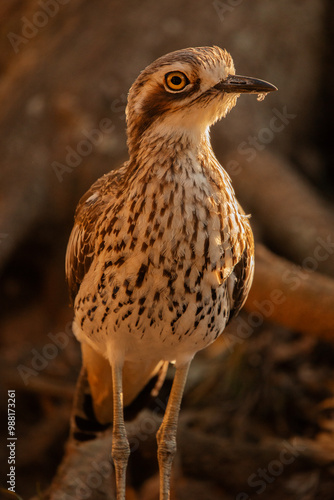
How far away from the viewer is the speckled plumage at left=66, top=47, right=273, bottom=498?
311 centimetres

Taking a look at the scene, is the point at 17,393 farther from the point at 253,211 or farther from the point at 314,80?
the point at 314,80

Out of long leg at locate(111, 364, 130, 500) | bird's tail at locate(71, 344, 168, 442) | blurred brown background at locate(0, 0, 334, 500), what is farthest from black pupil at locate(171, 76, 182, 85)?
blurred brown background at locate(0, 0, 334, 500)

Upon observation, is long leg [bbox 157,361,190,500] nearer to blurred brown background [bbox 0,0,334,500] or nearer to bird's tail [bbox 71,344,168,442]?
bird's tail [bbox 71,344,168,442]

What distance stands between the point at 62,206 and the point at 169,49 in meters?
1.62

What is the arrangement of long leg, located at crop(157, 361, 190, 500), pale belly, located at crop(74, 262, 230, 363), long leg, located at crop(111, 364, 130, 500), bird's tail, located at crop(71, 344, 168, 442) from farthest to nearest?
bird's tail, located at crop(71, 344, 168, 442), long leg, located at crop(157, 361, 190, 500), long leg, located at crop(111, 364, 130, 500), pale belly, located at crop(74, 262, 230, 363)

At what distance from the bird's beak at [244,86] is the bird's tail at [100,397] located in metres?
1.80

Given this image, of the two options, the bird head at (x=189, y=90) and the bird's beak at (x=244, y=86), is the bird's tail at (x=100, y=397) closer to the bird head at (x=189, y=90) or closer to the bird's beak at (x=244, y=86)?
the bird head at (x=189, y=90)

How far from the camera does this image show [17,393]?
586 cm

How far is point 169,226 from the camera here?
3.12m

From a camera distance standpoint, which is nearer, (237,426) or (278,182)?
(237,426)

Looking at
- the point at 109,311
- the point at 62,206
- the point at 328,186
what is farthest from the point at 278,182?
the point at 109,311

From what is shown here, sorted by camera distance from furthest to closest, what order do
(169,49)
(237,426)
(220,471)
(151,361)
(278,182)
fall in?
(169,49) < (278,182) < (237,426) < (220,471) < (151,361)

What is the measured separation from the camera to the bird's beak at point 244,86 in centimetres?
302

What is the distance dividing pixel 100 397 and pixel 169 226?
1.58 m
